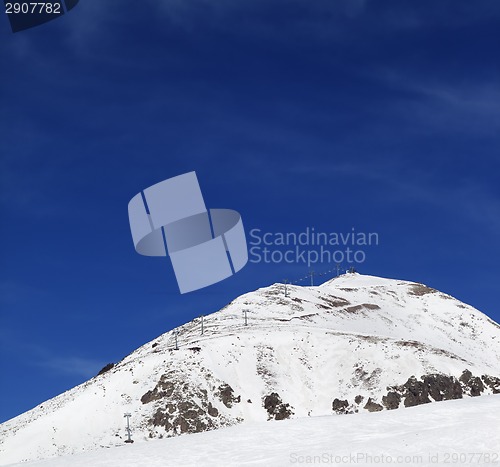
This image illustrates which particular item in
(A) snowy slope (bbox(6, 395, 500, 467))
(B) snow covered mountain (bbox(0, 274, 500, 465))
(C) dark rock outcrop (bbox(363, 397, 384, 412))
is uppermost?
(B) snow covered mountain (bbox(0, 274, 500, 465))

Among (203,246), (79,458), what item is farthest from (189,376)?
(79,458)

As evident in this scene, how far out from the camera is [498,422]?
1257 inches

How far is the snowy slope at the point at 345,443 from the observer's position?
2858cm

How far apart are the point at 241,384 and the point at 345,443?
4658 cm

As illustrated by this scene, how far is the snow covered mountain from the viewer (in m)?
67.4

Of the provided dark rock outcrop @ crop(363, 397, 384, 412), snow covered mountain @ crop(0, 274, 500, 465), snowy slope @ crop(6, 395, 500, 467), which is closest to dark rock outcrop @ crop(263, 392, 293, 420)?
snow covered mountain @ crop(0, 274, 500, 465)

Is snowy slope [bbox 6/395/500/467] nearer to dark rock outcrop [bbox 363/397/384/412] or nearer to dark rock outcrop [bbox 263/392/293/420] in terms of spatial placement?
dark rock outcrop [bbox 363/397/384/412]

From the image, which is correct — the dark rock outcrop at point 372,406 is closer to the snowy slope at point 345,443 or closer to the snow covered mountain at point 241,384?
the snow covered mountain at point 241,384

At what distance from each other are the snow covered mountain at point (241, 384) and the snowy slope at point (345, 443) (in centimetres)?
3146

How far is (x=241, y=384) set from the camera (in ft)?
254

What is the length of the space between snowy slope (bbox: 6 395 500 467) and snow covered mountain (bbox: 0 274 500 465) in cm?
3146

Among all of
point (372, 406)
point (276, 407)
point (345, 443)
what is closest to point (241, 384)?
point (276, 407)

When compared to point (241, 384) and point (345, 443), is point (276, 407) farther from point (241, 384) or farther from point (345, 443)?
point (345, 443)

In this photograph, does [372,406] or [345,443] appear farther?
[372,406]
